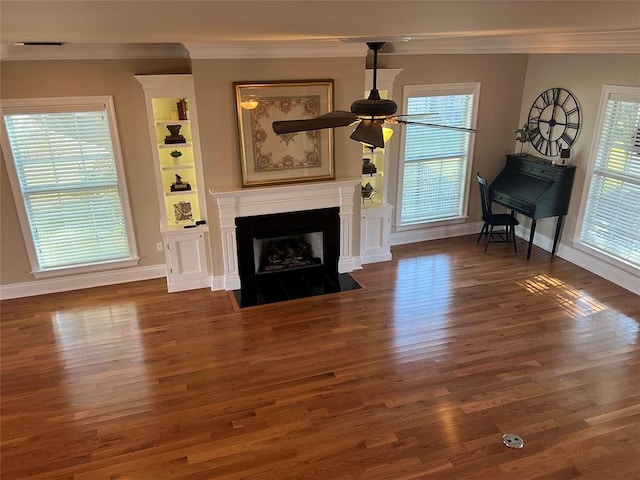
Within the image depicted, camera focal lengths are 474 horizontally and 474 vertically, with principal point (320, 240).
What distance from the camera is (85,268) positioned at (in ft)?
18.6

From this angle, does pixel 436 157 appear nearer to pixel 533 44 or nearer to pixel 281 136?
pixel 533 44

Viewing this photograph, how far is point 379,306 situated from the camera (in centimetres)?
537

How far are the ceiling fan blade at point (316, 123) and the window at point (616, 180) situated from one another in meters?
3.91

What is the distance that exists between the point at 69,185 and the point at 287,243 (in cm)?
262

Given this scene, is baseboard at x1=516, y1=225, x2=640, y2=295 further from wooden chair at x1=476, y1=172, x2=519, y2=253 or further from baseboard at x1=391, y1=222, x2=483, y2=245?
baseboard at x1=391, y1=222, x2=483, y2=245

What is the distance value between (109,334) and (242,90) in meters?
2.90

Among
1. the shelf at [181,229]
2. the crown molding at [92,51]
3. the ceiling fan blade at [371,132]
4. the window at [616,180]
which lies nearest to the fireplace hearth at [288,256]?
the shelf at [181,229]

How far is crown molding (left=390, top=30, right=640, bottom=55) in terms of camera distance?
16.0 ft

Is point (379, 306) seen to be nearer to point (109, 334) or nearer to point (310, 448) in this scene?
point (310, 448)

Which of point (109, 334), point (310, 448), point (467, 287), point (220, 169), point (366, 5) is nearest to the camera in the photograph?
point (366, 5)

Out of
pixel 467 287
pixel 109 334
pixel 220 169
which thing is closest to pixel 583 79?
pixel 467 287

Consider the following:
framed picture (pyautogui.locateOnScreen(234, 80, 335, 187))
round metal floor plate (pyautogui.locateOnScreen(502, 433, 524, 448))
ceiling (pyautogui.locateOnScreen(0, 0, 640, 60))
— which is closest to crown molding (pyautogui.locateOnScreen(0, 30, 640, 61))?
framed picture (pyautogui.locateOnScreen(234, 80, 335, 187))

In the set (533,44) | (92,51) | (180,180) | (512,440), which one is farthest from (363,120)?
(533,44)

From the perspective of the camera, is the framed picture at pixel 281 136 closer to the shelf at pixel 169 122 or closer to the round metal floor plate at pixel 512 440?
the shelf at pixel 169 122
